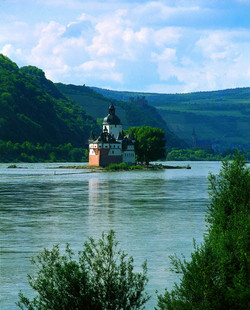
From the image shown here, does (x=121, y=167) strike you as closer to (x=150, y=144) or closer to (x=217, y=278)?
(x=150, y=144)

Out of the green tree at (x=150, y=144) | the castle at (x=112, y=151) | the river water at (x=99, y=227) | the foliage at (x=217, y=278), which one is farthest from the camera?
the castle at (x=112, y=151)

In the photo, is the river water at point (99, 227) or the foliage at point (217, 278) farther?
the river water at point (99, 227)

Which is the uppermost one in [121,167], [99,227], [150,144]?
[150,144]

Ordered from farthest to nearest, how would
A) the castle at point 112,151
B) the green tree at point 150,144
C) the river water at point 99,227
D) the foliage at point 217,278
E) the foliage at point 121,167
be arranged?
the castle at point 112,151
the green tree at point 150,144
the foliage at point 121,167
the river water at point 99,227
the foliage at point 217,278

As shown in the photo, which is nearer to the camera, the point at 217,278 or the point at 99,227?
the point at 217,278

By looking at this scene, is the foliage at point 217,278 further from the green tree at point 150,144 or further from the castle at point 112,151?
the castle at point 112,151

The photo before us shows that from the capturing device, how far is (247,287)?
42.6ft

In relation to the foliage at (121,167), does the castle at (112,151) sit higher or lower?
higher

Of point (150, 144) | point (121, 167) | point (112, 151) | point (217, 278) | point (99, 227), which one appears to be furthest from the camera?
point (112, 151)

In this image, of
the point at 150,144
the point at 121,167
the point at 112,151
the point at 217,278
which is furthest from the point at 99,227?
the point at 112,151

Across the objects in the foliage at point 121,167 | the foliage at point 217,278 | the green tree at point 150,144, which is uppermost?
the green tree at point 150,144

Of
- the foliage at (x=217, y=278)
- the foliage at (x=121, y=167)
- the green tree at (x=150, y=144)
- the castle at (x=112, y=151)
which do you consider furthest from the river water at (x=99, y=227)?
the castle at (x=112, y=151)

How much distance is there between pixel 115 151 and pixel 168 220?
149380 millimetres

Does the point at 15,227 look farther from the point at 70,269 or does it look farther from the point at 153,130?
the point at 153,130
